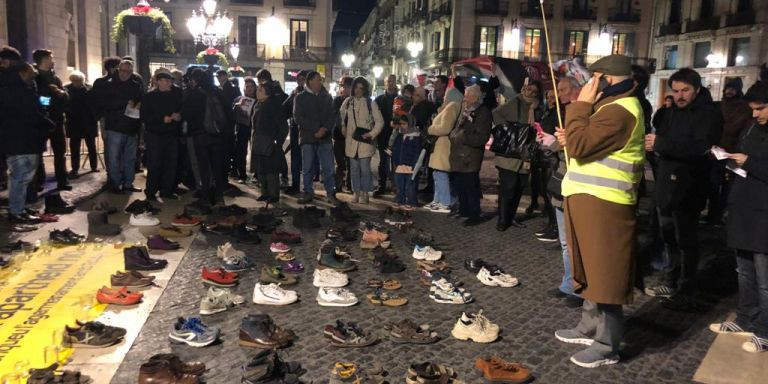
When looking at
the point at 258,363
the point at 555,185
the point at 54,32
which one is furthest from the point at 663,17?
the point at 258,363

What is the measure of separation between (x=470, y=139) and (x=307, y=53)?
36.2m

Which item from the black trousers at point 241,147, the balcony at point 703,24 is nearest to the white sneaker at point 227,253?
the black trousers at point 241,147

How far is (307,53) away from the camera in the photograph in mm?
42438

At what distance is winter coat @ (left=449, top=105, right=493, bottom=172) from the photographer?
8.09m

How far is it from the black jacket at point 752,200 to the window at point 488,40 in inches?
1776

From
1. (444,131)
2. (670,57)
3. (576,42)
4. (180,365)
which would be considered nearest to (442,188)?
(444,131)

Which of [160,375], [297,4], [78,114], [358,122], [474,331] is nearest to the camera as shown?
[160,375]

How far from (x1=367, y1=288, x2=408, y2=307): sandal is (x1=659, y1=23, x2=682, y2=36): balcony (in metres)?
47.2

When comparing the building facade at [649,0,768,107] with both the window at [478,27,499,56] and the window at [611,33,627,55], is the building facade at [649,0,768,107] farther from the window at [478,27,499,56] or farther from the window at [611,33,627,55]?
the window at [478,27,499,56]

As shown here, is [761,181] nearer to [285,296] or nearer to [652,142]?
[652,142]

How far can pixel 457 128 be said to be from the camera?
8383 millimetres

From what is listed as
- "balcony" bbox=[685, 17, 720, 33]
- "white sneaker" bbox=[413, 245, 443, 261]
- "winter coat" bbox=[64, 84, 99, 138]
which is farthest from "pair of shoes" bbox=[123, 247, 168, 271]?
"balcony" bbox=[685, 17, 720, 33]

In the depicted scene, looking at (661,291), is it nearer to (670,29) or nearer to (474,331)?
(474,331)

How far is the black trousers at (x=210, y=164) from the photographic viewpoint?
912cm
